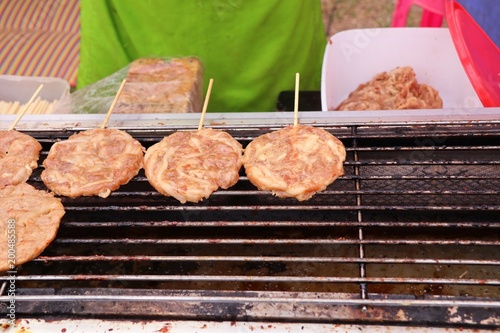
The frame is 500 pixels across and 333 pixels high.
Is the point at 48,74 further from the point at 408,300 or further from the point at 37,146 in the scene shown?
the point at 408,300

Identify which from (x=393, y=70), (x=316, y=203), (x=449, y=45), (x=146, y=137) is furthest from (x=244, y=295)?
(x=449, y=45)

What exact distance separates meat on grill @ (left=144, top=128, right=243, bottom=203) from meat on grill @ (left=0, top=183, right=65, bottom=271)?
56 centimetres

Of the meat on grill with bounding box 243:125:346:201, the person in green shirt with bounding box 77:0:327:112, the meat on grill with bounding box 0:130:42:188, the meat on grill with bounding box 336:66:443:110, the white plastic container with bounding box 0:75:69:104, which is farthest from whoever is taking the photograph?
the white plastic container with bounding box 0:75:69:104

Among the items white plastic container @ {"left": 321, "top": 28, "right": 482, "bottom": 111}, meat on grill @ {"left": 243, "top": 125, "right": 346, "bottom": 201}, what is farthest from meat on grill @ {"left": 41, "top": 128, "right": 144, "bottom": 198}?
white plastic container @ {"left": 321, "top": 28, "right": 482, "bottom": 111}

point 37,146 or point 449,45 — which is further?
point 449,45

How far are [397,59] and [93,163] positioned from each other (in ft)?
8.76

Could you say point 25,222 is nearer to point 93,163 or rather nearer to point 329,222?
point 93,163

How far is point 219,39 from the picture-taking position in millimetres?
3975

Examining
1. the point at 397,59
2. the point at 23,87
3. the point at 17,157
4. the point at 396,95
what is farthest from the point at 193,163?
the point at 23,87

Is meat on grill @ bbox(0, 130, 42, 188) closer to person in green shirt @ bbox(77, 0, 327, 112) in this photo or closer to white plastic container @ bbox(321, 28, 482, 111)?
person in green shirt @ bbox(77, 0, 327, 112)

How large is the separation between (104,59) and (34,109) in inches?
33.8

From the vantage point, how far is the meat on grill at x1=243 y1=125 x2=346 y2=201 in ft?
7.73

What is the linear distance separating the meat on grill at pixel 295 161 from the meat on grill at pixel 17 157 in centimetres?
128

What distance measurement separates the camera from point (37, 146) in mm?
2660
